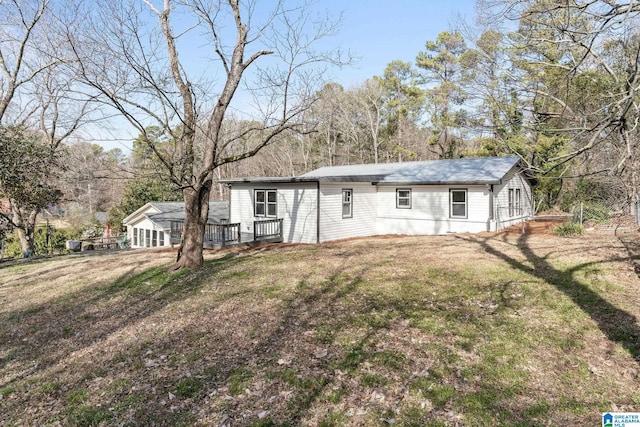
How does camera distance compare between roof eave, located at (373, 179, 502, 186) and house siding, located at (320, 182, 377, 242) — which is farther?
house siding, located at (320, 182, 377, 242)

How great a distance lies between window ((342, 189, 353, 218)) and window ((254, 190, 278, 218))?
114 inches

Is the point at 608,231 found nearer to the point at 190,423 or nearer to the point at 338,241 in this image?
the point at 338,241

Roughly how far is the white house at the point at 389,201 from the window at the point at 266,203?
0.04 m

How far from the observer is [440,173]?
1797cm

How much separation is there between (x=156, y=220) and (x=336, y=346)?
64.3ft

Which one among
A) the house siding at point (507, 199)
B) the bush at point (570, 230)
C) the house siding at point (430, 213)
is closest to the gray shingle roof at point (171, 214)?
the house siding at point (430, 213)

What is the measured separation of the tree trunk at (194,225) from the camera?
31.7ft

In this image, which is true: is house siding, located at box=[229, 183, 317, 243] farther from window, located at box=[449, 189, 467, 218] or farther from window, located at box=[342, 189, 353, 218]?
window, located at box=[449, 189, 467, 218]

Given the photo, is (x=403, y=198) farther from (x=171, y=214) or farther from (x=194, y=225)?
(x=171, y=214)

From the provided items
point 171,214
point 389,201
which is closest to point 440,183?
point 389,201

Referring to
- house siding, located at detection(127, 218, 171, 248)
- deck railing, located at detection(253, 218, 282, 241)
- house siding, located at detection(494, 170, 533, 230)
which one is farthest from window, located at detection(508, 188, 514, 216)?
house siding, located at detection(127, 218, 171, 248)

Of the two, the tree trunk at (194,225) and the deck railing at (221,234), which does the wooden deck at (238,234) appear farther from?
the tree trunk at (194,225)

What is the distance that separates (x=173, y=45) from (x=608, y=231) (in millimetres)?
15227

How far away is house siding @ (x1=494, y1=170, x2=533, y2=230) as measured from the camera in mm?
16578
